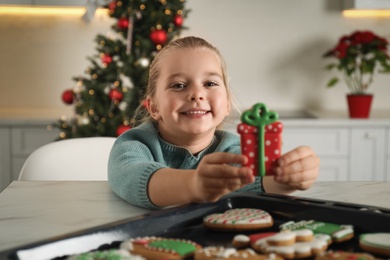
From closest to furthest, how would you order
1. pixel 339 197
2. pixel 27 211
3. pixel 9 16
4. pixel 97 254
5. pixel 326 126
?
1. pixel 97 254
2. pixel 27 211
3. pixel 339 197
4. pixel 326 126
5. pixel 9 16

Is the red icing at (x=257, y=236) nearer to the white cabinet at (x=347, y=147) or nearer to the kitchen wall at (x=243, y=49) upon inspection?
the white cabinet at (x=347, y=147)

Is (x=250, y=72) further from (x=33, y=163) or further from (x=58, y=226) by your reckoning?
(x=58, y=226)

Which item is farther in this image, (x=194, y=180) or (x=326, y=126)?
(x=326, y=126)

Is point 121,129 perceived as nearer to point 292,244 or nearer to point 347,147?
point 347,147

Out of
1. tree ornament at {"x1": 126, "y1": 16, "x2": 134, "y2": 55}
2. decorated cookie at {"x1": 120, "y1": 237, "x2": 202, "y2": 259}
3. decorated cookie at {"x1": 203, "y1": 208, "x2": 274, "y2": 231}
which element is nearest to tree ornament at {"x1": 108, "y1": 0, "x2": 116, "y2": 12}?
tree ornament at {"x1": 126, "y1": 16, "x2": 134, "y2": 55}

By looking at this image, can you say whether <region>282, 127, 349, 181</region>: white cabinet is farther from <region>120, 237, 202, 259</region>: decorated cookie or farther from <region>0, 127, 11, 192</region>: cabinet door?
<region>120, 237, 202, 259</region>: decorated cookie

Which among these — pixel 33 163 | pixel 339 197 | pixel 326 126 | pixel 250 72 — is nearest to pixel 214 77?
pixel 339 197

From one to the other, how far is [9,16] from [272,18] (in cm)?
164

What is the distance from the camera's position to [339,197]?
3.76 feet

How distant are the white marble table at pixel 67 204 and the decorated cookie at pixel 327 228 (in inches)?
11.8

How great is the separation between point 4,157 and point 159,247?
2.75 m

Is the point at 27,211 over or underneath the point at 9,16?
underneath

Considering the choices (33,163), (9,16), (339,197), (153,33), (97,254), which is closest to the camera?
(97,254)

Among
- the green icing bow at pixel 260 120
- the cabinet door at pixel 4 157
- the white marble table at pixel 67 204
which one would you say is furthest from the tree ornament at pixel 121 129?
the green icing bow at pixel 260 120
